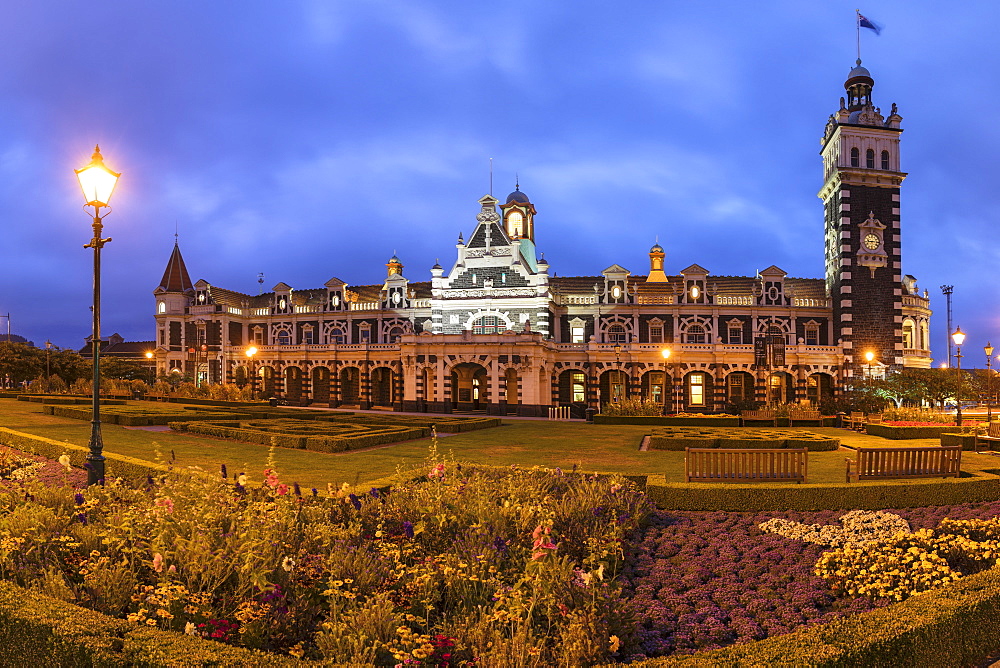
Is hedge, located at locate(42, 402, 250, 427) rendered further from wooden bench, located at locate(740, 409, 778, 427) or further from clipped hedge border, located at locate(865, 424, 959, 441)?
clipped hedge border, located at locate(865, 424, 959, 441)

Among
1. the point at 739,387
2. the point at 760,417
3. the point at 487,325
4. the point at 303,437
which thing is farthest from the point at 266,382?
the point at 760,417

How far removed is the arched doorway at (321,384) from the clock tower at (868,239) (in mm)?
45437

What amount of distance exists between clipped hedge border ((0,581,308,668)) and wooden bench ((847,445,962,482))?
13.6 metres

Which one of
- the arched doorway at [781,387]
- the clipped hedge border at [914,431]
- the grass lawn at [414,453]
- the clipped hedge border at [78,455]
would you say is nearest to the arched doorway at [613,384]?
the arched doorway at [781,387]

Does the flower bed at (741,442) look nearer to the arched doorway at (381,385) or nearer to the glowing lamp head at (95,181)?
the glowing lamp head at (95,181)

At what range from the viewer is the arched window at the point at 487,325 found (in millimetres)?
50456

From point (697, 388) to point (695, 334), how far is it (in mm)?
4682

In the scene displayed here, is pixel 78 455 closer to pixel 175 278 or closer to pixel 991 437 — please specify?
pixel 991 437

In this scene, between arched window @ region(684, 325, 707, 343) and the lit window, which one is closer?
the lit window

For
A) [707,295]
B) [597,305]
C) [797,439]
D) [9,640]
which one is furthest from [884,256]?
[9,640]

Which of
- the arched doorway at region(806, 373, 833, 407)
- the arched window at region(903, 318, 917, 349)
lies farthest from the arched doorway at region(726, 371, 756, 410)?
the arched window at region(903, 318, 917, 349)

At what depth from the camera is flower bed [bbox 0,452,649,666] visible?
5.97 m

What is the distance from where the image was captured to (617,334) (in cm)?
5256

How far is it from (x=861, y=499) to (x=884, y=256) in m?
43.2
